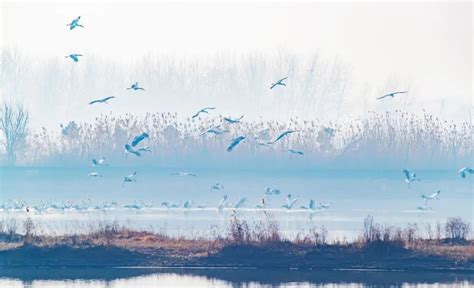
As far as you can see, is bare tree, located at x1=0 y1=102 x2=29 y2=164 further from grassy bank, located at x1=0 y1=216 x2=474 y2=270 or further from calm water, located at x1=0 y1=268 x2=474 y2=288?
calm water, located at x1=0 y1=268 x2=474 y2=288

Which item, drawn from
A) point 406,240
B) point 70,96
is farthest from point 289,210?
point 70,96

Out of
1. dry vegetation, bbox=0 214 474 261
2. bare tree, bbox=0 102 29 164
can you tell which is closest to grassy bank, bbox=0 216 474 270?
dry vegetation, bbox=0 214 474 261

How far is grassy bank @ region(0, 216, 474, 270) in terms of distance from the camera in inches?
1050

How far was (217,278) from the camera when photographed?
2491 centimetres

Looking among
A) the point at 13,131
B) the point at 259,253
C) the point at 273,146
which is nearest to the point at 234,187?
the point at 273,146

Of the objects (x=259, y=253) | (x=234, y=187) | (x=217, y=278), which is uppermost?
(x=234, y=187)

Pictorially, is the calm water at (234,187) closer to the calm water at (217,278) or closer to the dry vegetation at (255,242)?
the dry vegetation at (255,242)

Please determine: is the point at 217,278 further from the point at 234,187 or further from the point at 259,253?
the point at 234,187

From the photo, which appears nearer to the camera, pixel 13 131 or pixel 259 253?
pixel 259 253

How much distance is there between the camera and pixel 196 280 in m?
24.7

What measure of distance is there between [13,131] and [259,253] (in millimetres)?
30335

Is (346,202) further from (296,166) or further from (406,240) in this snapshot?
(406,240)

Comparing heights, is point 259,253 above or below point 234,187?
below

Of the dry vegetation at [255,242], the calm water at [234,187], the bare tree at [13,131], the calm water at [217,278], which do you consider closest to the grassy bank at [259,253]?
the dry vegetation at [255,242]
